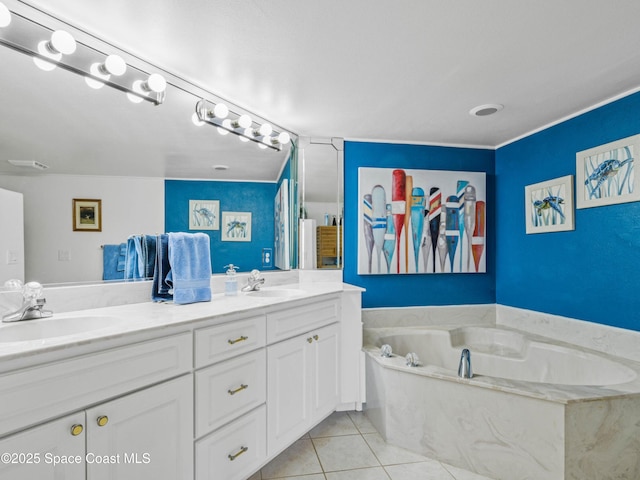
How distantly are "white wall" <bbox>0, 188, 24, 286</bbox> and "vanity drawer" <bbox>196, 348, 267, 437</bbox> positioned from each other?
0.82 metres

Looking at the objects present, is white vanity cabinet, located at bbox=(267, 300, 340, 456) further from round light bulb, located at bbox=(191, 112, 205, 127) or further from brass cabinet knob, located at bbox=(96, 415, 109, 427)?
round light bulb, located at bbox=(191, 112, 205, 127)

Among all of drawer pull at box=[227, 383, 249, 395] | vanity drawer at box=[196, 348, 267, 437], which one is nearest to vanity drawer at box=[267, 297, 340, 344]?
vanity drawer at box=[196, 348, 267, 437]

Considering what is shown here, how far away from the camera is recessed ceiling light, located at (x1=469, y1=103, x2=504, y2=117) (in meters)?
2.36

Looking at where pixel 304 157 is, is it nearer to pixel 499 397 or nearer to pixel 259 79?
pixel 259 79

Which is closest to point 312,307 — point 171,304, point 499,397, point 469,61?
point 171,304

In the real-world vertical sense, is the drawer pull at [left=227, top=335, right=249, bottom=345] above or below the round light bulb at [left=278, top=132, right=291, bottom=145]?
below

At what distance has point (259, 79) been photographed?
1.99 metres

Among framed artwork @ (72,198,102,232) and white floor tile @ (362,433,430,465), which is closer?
framed artwork @ (72,198,102,232)

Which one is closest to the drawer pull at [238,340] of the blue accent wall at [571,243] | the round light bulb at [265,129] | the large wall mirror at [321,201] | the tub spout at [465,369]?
the tub spout at [465,369]

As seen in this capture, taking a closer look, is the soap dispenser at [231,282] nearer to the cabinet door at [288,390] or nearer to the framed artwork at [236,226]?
the framed artwork at [236,226]

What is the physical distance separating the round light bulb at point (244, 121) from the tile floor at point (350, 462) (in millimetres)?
2009

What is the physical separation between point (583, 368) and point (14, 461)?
2.77m

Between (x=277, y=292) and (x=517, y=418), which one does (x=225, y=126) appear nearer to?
(x=277, y=292)

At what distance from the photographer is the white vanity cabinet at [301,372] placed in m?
1.83
